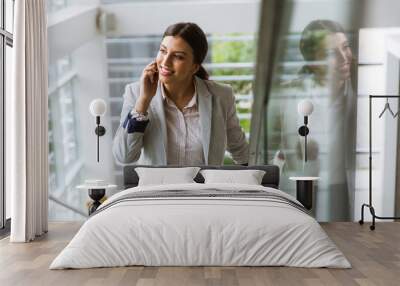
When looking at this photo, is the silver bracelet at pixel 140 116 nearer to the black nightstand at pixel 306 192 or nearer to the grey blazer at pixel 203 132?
the grey blazer at pixel 203 132

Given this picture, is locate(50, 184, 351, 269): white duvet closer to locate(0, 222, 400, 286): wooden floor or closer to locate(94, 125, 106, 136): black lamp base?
locate(0, 222, 400, 286): wooden floor

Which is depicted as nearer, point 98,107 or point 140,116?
point 140,116

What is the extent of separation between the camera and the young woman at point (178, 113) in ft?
21.5

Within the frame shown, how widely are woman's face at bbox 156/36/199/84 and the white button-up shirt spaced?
20 cm

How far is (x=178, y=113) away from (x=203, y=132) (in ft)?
1.06

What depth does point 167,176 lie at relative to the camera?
6074 mm

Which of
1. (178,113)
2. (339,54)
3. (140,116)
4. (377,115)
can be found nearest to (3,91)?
(140,116)

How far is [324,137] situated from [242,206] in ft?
9.68

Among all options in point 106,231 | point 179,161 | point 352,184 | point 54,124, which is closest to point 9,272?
point 106,231

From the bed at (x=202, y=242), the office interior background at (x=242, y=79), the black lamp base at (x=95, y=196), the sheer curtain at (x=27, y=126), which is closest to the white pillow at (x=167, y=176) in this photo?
the black lamp base at (x=95, y=196)

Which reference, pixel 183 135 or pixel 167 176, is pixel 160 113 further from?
pixel 167 176

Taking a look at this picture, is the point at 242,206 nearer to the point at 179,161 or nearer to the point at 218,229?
the point at 218,229

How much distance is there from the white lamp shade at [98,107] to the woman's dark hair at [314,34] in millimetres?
2265

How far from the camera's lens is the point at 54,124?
7230 millimetres
